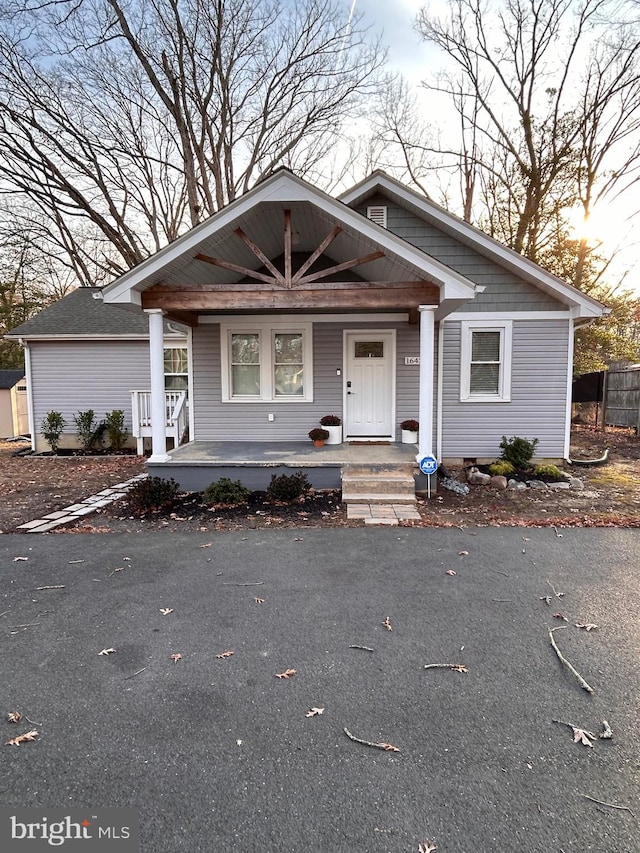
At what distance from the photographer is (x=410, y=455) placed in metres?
7.79

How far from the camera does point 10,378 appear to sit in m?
15.7

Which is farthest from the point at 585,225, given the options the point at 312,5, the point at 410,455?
the point at 410,455

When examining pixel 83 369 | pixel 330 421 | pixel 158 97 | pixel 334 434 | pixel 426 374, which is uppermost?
pixel 158 97

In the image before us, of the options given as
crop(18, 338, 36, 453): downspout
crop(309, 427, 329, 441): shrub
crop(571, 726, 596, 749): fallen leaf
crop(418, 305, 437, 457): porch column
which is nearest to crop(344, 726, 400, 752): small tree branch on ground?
crop(571, 726, 596, 749): fallen leaf

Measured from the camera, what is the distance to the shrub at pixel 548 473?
319 inches

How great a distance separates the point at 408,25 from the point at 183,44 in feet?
24.8

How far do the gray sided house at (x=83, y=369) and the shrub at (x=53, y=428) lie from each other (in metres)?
0.13

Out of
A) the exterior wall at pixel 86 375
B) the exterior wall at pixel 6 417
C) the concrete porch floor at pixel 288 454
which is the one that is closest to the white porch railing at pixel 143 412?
the exterior wall at pixel 86 375

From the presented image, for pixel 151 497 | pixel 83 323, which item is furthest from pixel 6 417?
pixel 151 497

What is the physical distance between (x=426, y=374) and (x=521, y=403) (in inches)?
116

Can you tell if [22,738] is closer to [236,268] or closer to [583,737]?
[583,737]

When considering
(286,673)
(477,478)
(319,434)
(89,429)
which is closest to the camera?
(286,673)

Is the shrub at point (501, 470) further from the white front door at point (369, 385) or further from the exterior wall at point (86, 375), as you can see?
the exterior wall at point (86, 375)

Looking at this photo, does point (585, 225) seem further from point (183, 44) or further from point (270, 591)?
point (270, 591)
